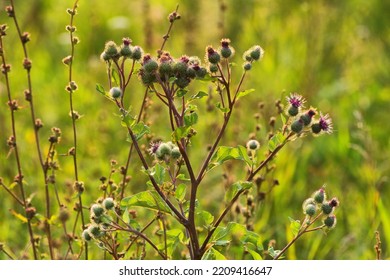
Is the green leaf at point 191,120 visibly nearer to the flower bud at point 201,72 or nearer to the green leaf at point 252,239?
the flower bud at point 201,72

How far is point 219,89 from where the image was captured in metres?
1.95

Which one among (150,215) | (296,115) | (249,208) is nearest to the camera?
(296,115)

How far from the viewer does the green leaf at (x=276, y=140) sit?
6.23 feet

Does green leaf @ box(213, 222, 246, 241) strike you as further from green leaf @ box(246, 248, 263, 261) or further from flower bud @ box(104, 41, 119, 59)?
flower bud @ box(104, 41, 119, 59)

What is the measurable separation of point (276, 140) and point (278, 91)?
2.45 m

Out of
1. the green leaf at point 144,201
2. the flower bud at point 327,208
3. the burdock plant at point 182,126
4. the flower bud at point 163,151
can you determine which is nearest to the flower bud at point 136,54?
the burdock plant at point 182,126

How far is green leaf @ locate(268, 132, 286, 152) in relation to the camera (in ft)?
6.23

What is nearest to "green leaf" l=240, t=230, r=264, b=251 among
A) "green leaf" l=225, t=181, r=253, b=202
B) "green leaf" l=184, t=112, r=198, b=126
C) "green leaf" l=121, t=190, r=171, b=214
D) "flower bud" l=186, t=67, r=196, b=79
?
"green leaf" l=225, t=181, r=253, b=202

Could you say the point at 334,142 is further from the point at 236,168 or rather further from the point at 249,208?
the point at 249,208

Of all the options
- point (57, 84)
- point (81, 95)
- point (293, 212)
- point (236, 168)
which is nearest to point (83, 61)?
point (57, 84)

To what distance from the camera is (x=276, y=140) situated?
1930 mm

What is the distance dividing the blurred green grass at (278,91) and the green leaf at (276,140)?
1130 millimetres
